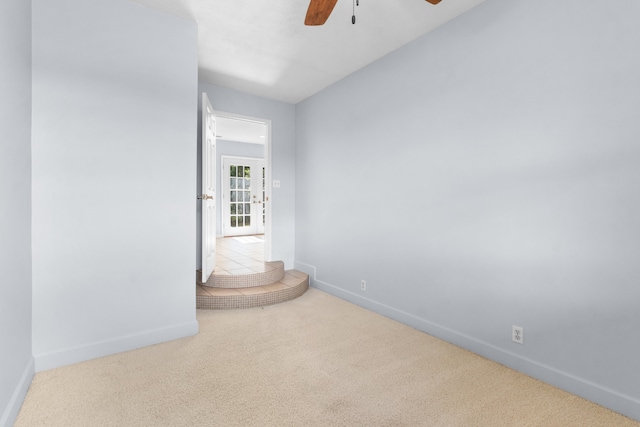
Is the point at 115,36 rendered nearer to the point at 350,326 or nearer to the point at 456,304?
the point at 350,326

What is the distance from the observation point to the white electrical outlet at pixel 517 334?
2115 millimetres

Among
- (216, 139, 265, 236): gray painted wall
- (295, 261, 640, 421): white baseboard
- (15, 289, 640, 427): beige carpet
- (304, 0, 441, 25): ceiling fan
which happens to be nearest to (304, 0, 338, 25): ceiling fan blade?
(304, 0, 441, 25): ceiling fan

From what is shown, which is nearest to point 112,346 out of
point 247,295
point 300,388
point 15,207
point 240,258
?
point 15,207

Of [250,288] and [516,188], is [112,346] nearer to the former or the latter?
[250,288]

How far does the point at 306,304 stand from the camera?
3512 millimetres

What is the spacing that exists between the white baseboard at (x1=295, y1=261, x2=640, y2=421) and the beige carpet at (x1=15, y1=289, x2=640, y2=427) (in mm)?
49

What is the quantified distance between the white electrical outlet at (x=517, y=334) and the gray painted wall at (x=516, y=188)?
31 millimetres

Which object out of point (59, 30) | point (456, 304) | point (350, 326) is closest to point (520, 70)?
point (456, 304)

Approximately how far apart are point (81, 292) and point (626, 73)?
3.53 metres

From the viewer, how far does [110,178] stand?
2303 millimetres

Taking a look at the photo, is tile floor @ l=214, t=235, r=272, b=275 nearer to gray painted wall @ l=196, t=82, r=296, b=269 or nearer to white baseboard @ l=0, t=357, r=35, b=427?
gray painted wall @ l=196, t=82, r=296, b=269

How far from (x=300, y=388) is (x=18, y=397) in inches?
58.2

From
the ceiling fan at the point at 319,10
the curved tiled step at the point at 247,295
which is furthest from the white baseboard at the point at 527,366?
the ceiling fan at the point at 319,10

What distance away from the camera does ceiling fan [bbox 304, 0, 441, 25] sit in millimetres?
1613
